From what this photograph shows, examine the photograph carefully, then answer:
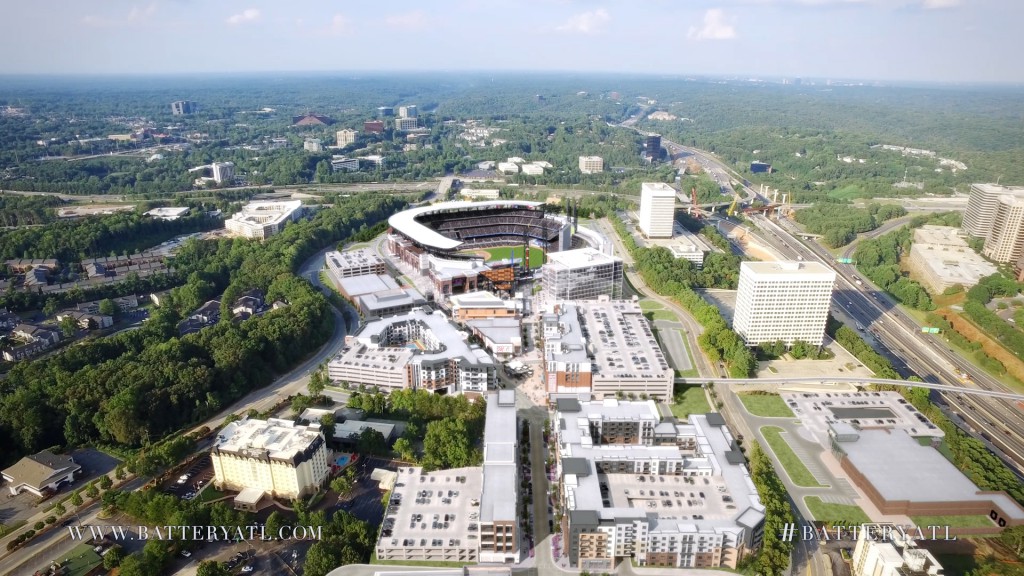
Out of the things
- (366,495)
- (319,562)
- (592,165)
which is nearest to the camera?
(319,562)

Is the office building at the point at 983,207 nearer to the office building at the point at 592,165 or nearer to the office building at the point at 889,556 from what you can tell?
the office building at the point at 889,556

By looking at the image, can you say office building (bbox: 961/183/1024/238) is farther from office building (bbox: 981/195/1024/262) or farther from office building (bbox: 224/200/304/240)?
office building (bbox: 224/200/304/240)

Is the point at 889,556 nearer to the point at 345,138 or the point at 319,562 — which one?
the point at 319,562

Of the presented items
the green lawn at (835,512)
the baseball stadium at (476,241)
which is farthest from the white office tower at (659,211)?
the green lawn at (835,512)

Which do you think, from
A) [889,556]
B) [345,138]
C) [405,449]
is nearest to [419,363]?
[405,449]

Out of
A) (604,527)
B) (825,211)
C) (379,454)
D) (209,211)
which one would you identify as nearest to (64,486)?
(379,454)

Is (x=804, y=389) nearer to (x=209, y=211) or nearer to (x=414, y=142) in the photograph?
(x=209, y=211)

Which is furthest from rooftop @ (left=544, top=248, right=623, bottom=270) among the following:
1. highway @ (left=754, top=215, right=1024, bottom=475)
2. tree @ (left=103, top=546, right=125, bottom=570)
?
tree @ (left=103, top=546, right=125, bottom=570)
